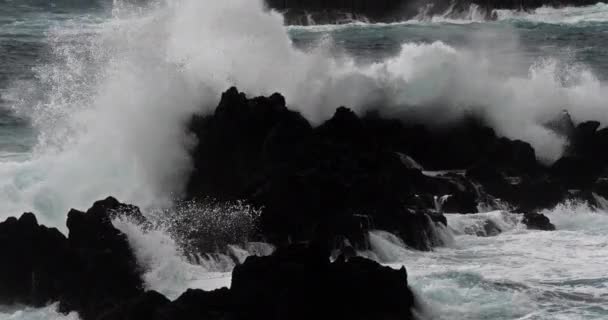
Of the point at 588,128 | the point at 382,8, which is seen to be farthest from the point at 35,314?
the point at 382,8

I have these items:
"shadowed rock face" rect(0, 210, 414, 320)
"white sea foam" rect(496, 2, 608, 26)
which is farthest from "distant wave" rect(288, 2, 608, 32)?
"shadowed rock face" rect(0, 210, 414, 320)

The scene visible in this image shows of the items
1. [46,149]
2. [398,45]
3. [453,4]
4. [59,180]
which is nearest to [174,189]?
[59,180]

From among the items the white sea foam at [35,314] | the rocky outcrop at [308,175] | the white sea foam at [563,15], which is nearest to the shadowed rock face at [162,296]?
the white sea foam at [35,314]

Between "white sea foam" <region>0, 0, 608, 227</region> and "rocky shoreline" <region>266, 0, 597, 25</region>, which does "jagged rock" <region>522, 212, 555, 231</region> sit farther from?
"rocky shoreline" <region>266, 0, 597, 25</region>

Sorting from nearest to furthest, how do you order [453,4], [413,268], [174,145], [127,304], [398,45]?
1. [127,304]
2. [413,268]
3. [174,145]
4. [398,45]
5. [453,4]

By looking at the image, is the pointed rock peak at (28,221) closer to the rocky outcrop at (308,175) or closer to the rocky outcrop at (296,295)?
the rocky outcrop at (296,295)

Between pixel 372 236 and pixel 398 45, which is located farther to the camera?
pixel 398 45

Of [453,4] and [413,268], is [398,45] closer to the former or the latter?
[453,4]
